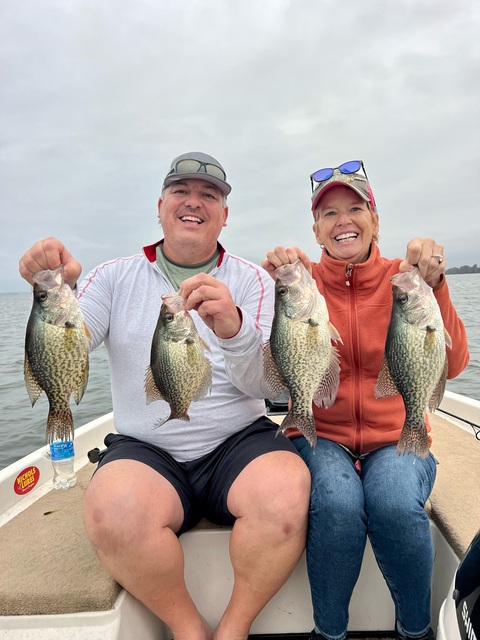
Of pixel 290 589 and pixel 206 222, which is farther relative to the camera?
pixel 206 222

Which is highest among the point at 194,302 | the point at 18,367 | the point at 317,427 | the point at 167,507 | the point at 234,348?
the point at 194,302

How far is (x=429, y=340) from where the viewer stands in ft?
7.45

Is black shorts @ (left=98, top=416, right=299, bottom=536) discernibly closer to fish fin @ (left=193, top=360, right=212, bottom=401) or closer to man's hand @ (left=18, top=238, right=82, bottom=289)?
fish fin @ (left=193, top=360, right=212, bottom=401)

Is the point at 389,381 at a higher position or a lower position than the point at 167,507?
higher

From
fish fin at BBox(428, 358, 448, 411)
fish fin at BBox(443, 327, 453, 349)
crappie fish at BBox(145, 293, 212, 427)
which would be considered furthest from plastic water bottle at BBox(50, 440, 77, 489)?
fish fin at BBox(443, 327, 453, 349)

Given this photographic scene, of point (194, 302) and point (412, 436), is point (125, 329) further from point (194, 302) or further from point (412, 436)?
point (412, 436)

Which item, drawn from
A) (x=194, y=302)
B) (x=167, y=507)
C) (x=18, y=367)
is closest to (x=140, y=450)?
(x=167, y=507)

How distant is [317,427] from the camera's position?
2740 mm

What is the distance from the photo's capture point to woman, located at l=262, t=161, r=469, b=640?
7.06 ft

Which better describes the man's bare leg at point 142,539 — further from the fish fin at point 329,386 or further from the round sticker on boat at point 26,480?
the round sticker on boat at point 26,480

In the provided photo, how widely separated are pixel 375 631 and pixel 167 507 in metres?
1.37

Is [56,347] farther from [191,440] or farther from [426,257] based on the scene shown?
[426,257]

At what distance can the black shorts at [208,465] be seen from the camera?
2.39 meters

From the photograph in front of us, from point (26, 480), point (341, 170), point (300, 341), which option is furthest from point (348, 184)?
point (26, 480)
